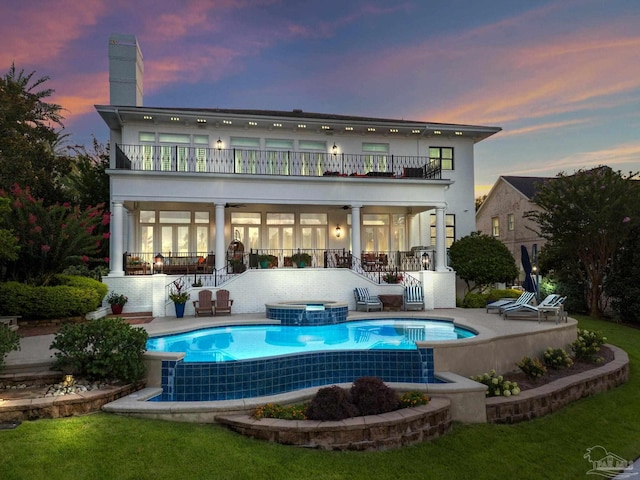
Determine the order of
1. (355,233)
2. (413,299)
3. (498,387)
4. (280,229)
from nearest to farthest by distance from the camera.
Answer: (498,387), (413,299), (355,233), (280,229)

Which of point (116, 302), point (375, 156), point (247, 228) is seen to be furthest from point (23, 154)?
point (375, 156)

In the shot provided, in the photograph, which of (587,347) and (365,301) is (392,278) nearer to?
(365,301)

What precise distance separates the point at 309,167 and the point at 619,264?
15.1m

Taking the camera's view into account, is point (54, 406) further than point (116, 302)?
No

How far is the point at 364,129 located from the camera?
21.6m

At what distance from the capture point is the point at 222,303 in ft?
52.5

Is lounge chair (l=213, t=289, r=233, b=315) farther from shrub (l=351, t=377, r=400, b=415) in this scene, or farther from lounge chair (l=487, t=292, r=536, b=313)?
lounge chair (l=487, t=292, r=536, b=313)

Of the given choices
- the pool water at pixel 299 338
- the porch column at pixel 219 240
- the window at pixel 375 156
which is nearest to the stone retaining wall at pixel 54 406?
the pool water at pixel 299 338

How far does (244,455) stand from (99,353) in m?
3.61

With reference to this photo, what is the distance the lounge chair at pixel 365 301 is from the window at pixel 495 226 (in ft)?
66.7

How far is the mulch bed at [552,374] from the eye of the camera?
9547mm

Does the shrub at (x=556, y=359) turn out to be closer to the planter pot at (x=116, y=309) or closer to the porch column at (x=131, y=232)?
the planter pot at (x=116, y=309)

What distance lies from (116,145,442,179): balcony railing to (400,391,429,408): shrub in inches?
506

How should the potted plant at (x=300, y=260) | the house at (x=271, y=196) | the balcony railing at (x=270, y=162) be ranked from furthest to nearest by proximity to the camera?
1. the balcony railing at (x=270, y=162)
2. the potted plant at (x=300, y=260)
3. the house at (x=271, y=196)
